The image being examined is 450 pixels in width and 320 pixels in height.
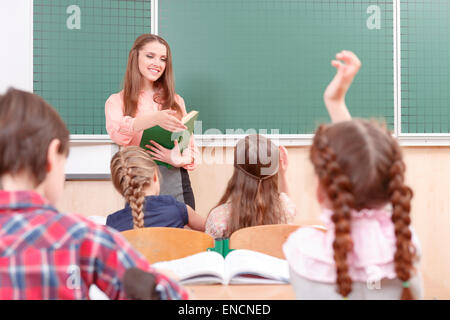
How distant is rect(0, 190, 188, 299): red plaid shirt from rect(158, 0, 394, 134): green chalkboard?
2019mm

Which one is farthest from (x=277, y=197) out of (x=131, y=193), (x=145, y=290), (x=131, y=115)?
(x=145, y=290)

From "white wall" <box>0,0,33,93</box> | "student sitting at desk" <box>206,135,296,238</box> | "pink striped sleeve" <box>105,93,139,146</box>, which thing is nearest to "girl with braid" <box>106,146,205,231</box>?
"student sitting at desk" <box>206,135,296,238</box>

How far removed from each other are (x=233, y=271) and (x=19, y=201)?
47 cm

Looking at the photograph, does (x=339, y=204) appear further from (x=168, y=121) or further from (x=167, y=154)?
(x=167, y=154)

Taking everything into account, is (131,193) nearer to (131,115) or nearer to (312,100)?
(131,115)

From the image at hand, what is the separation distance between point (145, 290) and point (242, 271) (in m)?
0.34

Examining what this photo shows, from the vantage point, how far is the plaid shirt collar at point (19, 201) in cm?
70

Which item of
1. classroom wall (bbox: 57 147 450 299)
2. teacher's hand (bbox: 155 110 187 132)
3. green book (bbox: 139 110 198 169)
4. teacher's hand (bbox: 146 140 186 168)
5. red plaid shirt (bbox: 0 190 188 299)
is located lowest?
classroom wall (bbox: 57 147 450 299)

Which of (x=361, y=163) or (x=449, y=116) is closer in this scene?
(x=361, y=163)

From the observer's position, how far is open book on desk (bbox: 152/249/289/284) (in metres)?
0.95

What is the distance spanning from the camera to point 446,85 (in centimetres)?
278

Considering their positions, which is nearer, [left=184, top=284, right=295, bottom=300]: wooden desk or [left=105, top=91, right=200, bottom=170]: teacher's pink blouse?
[left=184, top=284, right=295, bottom=300]: wooden desk

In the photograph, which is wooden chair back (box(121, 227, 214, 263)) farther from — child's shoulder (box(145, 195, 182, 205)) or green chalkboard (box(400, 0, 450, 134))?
green chalkboard (box(400, 0, 450, 134))

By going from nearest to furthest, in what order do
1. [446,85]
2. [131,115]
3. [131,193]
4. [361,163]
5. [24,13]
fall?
[361,163] → [131,193] → [131,115] → [24,13] → [446,85]
